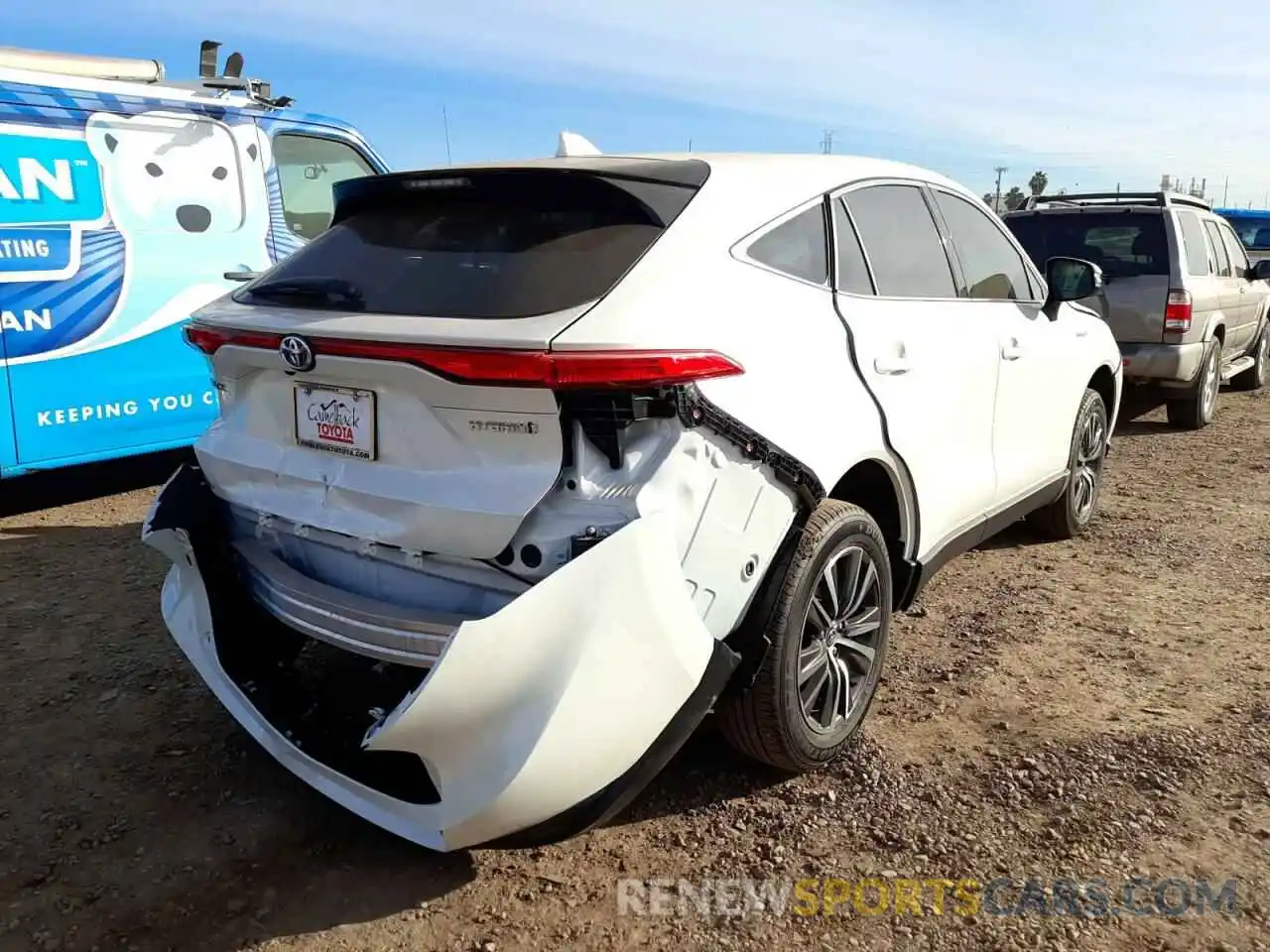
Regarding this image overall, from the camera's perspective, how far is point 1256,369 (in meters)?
11.0

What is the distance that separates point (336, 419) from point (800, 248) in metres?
1.37

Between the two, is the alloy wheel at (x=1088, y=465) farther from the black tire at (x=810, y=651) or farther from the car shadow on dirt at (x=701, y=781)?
the car shadow on dirt at (x=701, y=781)

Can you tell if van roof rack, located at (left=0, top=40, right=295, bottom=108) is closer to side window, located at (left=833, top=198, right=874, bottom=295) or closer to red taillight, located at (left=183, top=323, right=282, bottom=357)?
red taillight, located at (left=183, top=323, right=282, bottom=357)

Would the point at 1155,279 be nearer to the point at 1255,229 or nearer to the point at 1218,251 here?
the point at 1218,251

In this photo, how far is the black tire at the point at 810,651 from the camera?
271 cm

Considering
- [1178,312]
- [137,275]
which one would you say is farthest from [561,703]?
[1178,312]

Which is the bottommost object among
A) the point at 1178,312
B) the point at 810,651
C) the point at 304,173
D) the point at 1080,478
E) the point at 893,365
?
the point at 1080,478

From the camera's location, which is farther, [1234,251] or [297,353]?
[1234,251]

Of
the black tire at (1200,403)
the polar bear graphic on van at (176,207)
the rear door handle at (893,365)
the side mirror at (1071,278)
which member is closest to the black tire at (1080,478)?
the side mirror at (1071,278)

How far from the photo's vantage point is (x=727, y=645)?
8.36ft

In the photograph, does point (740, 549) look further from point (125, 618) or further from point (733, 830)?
point (125, 618)

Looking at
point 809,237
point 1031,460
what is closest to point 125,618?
point 809,237

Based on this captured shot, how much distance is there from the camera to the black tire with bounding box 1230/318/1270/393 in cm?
1085

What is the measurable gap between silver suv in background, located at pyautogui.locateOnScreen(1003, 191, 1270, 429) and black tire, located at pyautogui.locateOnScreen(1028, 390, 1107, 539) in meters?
2.84
